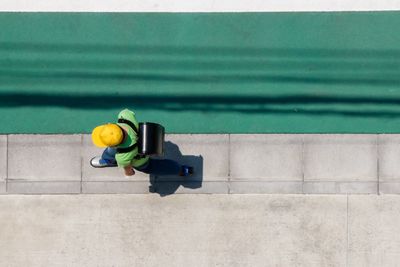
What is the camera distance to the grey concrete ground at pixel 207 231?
20.8 ft

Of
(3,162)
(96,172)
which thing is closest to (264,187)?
(96,172)

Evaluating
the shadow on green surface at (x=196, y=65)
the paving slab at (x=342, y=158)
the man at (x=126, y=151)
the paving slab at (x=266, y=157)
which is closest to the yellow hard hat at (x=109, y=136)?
the man at (x=126, y=151)

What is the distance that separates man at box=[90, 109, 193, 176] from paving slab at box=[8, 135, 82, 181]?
0.48 metres

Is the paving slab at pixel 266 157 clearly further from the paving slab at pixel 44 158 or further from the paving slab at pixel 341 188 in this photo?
the paving slab at pixel 44 158

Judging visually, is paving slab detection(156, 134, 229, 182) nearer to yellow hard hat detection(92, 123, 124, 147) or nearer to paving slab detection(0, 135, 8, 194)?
yellow hard hat detection(92, 123, 124, 147)

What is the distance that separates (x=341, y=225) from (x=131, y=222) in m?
2.78

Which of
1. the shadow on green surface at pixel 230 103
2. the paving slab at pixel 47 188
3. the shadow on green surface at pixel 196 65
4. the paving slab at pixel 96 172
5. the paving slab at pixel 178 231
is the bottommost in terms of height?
the paving slab at pixel 178 231

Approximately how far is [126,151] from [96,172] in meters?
1.47

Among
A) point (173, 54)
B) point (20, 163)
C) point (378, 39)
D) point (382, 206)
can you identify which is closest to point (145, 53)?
point (173, 54)

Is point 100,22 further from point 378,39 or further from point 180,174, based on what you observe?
point 378,39

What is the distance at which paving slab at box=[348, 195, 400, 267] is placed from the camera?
6.30 metres

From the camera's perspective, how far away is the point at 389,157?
Result: 6.49 meters
